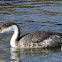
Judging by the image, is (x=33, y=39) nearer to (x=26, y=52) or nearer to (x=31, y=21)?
(x=26, y=52)

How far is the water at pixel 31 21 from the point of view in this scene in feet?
38.1

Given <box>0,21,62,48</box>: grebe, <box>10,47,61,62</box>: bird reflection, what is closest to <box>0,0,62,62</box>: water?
<box>10,47,61,62</box>: bird reflection

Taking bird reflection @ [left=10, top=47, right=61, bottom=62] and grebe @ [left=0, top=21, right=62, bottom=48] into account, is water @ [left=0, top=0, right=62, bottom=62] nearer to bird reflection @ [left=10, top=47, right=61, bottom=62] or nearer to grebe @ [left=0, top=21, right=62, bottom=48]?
bird reflection @ [left=10, top=47, right=61, bottom=62]

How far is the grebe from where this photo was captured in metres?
13.0

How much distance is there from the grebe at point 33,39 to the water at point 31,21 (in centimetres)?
33

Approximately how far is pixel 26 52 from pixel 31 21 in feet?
17.7

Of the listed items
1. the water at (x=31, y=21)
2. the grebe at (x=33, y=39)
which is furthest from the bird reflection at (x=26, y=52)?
the grebe at (x=33, y=39)

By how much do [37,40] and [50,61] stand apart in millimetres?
2377

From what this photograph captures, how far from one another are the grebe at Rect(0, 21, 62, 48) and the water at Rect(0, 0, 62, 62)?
0.33 m

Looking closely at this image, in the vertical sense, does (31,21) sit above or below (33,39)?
above

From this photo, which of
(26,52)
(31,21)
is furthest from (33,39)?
(31,21)

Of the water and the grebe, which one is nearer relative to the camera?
the water

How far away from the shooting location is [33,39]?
1305 cm

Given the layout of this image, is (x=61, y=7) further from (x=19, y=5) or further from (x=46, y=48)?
(x=46, y=48)
